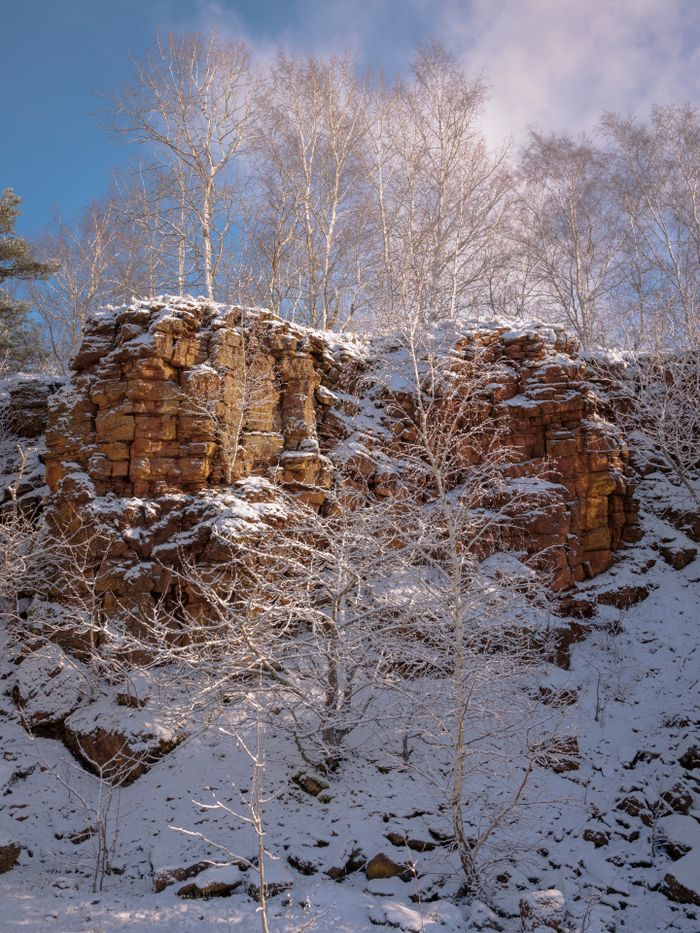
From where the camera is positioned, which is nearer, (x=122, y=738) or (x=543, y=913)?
(x=543, y=913)

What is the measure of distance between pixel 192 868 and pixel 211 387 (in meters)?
8.50

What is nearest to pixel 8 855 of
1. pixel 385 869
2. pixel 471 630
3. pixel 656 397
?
pixel 385 869

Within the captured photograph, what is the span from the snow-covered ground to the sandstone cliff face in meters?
2.96

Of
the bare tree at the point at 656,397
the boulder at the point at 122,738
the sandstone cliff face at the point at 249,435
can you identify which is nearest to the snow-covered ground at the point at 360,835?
the boulder at the point at 122,738

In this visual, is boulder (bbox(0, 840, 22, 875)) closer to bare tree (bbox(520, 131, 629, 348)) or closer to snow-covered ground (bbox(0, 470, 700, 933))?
snow-covered ground (bbox(0, 470, 700, 933))

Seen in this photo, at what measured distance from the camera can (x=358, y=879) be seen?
7.38 m

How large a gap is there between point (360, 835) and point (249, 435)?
777 cm

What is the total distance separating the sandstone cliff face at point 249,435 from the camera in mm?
11562

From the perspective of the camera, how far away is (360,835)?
26.0 feet

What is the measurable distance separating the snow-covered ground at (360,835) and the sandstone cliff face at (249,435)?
2960mm

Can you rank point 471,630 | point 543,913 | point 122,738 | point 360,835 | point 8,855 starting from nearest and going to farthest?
1. point 543,913
2. point 8,855
3. point 360,835
4. point 471,630
5. point 122,738

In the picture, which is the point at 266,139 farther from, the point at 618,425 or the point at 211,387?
the point at 618,425

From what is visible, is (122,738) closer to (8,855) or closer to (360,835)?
(8,855)

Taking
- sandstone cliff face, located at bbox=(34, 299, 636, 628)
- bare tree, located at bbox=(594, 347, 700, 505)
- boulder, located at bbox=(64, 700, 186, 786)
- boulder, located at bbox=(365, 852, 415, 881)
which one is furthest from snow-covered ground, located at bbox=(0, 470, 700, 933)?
bare tree, located at bbox=(594, 347, 700, 505)
